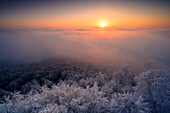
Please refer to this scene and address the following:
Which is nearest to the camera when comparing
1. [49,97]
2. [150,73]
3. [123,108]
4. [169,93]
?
[123,108]

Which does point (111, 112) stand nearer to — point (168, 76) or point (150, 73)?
point (150, 73)

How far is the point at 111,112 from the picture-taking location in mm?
13141

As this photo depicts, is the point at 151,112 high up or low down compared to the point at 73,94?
down

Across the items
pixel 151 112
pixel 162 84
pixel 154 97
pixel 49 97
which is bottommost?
pixel 151 112

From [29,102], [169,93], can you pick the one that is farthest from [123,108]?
[29,102]

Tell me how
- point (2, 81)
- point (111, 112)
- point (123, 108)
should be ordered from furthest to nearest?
point (2, 81)
point (111, 112)
point (123, 108)

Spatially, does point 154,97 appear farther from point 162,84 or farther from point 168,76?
point 168,76

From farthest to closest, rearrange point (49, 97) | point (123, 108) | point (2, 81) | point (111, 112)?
point (2, 81) → point (49, 97) → point (111, 112) → point (123, 108)

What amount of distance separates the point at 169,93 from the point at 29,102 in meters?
18.5

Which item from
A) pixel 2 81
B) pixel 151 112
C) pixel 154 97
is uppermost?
pixel 154 97

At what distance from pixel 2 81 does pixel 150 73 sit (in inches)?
2255

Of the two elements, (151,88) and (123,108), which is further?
(151,88)

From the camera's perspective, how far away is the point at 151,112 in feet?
46.8

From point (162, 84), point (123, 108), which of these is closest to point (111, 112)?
point (123, 108)
